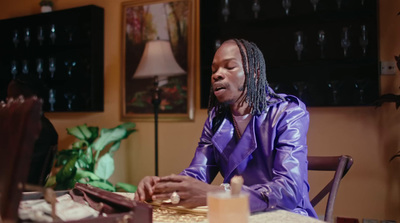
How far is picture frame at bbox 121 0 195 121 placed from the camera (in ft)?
12.3

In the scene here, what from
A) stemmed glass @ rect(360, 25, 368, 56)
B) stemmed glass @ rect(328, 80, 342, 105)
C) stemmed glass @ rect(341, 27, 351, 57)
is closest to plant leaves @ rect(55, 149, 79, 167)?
stemmed glass @ rect(328, 80, 342, 105)

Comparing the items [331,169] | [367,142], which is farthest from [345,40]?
[331,169]

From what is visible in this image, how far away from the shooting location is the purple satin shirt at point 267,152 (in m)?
1.32

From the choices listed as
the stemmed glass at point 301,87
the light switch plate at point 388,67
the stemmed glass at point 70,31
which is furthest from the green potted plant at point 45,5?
the light switch plate at point 388,67

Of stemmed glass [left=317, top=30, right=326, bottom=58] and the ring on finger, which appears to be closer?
the ring on finger

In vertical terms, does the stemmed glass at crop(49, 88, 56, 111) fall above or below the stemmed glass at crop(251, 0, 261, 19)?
below

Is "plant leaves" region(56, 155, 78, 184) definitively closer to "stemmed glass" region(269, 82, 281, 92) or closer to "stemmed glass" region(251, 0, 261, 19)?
"stemmed glass" region(269, 82, 281, 92)

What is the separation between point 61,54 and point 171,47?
1.34m

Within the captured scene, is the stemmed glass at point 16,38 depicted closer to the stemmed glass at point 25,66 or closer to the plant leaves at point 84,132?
the stemmed glass at point 25,66

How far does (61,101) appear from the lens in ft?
14.4

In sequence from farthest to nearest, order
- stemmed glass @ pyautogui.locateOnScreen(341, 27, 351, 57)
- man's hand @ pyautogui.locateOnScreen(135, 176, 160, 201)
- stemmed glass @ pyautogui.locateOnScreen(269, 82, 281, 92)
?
stemmed glass @ pyautogui.locateOnScreen(269, 82, 281, 92)
stemmed glass @ pyautogui.locateOnScreen(341, 27, 351, 57)
man's hand @ pyautogui.locateOnScreen(135, 176, 160, 201)

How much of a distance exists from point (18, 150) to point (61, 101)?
3866mm

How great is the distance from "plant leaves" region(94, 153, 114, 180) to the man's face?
245 centimetres

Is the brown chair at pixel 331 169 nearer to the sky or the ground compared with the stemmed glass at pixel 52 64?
nearer to the ground
